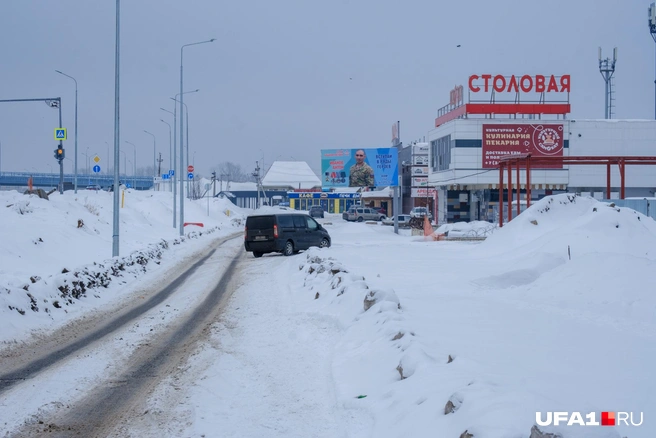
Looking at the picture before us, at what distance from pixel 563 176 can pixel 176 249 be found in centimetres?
4262

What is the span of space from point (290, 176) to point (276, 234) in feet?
340

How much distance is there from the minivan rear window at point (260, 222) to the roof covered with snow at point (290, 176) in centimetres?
10033

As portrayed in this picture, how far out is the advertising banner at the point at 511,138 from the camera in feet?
196

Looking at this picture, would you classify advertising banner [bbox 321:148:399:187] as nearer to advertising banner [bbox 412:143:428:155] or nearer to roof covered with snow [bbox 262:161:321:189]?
advertising banner [bbox 412:143:428:155]

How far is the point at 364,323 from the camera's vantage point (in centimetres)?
1033

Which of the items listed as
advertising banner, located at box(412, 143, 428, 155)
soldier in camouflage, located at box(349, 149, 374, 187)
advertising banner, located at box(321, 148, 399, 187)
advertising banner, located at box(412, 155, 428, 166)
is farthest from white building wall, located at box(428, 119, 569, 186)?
advertising banner, located at box(412, 143, 428, 155)

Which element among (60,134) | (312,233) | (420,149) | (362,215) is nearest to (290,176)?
(420,149)

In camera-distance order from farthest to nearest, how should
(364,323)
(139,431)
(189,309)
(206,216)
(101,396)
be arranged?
(206,216), (189,309), (364,323), (101,396), (139,431)

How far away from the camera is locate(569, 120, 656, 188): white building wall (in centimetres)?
6116

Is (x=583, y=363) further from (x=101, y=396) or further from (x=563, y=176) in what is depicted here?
(x=563, y=176)

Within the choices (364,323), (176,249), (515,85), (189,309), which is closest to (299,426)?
(364,323)

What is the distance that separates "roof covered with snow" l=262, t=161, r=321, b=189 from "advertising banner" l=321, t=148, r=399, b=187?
54830 mm

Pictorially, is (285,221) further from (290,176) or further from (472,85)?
(290,176)

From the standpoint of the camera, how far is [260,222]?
28.2m
